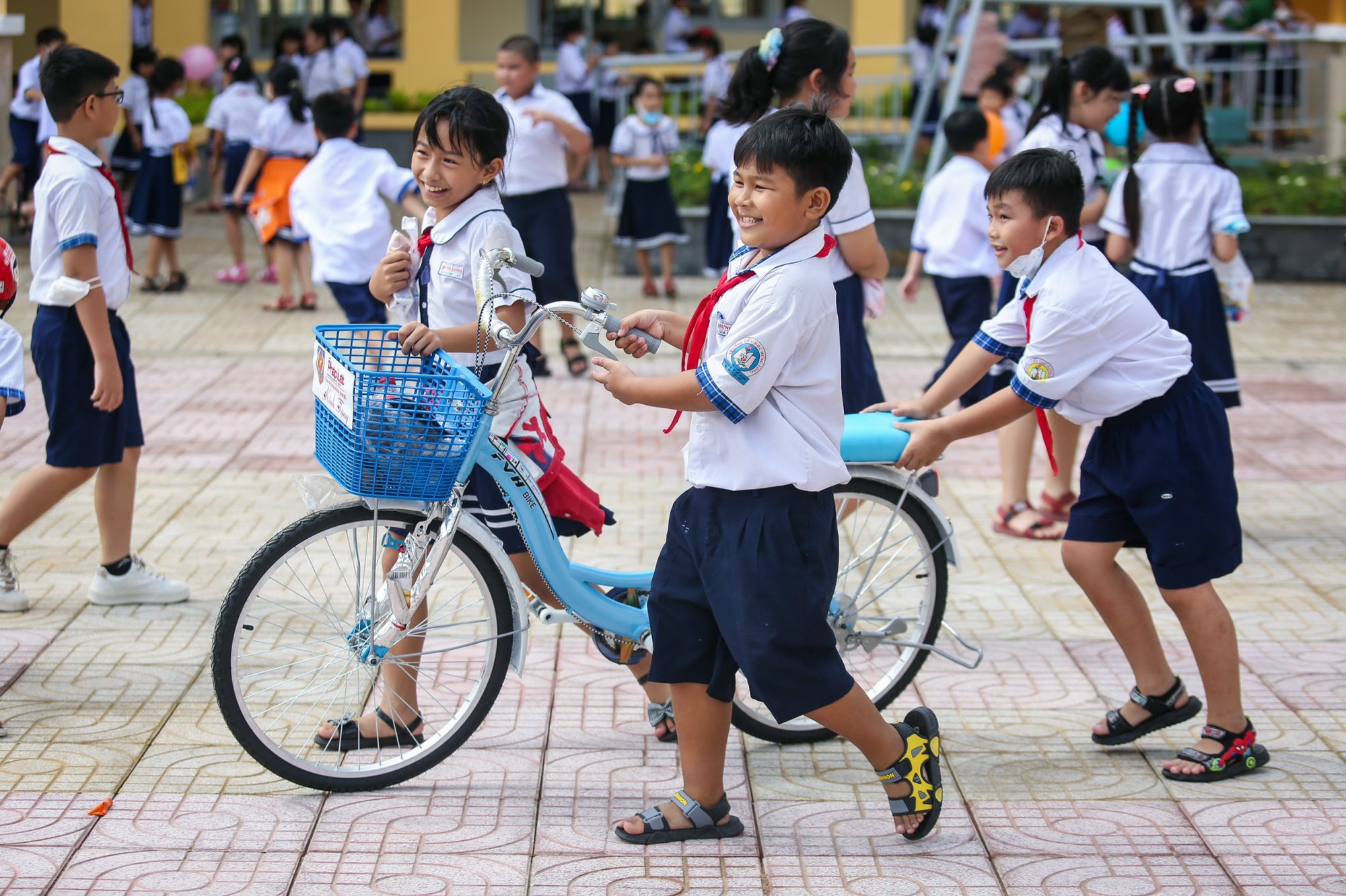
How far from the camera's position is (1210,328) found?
5637 millimetres

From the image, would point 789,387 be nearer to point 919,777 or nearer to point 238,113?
point 919,777

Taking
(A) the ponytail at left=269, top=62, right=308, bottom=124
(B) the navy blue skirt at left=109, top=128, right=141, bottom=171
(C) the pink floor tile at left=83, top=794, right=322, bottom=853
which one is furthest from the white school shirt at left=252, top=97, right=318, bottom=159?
(C) the pink floor tile at left=83, top=794, right=322, bottom=853

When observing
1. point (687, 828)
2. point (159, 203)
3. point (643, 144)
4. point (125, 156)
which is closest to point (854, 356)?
point (687, 828)

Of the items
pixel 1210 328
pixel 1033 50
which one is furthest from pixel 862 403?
pixel 1033 50

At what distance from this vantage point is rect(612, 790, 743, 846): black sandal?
3.42 meters

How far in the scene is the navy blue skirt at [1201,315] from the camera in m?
5.61

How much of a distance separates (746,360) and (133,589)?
2.74 metres

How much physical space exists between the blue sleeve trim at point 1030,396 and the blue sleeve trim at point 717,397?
2.81ft

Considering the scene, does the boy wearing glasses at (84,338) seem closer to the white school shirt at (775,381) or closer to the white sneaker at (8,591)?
the white sneaker at (8,591)

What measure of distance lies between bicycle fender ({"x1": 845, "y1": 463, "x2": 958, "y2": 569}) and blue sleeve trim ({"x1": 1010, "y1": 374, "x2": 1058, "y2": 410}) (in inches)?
15.4

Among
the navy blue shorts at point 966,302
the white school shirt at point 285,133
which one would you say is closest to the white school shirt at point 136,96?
the white school shirt at point 285,133

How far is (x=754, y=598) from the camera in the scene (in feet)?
Result: 10.5

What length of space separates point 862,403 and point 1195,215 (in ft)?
5.84

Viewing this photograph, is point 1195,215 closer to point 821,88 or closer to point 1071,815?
point 821,88
